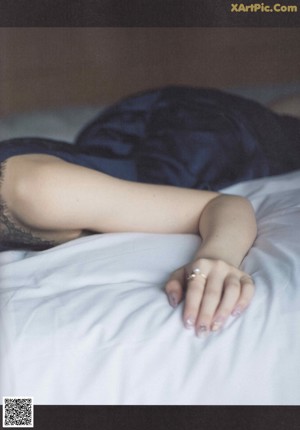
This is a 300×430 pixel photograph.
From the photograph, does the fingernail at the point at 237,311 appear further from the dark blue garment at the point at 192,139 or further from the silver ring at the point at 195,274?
the dark blue garment at the point at 192,139

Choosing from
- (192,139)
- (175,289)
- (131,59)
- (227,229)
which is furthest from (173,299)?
Answer: (192,139)

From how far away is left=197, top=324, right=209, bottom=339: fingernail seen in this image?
1.47 ft

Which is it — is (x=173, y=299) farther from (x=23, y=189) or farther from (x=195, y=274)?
(x=23, y=189)

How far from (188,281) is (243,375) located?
91mm

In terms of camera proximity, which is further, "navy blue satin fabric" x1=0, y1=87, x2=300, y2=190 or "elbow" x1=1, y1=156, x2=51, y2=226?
"navy blue satin fabric" x1=0, y1=87, x2=300, y2=190

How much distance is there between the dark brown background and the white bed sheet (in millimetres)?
193

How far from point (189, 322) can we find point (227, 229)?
142mm

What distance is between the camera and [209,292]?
0.48 m

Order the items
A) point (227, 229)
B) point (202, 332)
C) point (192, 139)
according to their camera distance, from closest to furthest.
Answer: point (202, 332)
point (227, 229)
point (192, 139)
